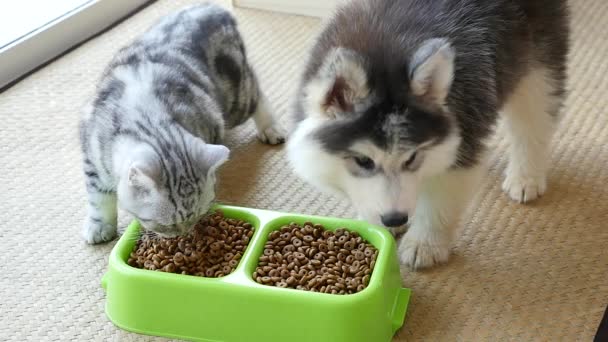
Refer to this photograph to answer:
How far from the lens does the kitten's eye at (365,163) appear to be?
1585mm

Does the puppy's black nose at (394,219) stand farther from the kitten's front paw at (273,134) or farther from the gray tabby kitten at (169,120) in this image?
the kitten's front paw at (273,134)

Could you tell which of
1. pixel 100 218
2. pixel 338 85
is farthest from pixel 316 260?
pixel 100 218

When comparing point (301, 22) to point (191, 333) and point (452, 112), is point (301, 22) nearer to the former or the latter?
point (452, 112)

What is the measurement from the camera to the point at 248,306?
161 cm

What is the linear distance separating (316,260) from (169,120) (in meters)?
0.53

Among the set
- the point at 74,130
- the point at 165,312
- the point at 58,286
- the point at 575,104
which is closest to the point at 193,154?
the point at 165,312

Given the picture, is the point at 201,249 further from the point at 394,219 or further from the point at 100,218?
the point at 394,219

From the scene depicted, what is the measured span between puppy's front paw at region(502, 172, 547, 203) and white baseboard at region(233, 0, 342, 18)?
1.26m

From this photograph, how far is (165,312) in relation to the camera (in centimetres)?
167

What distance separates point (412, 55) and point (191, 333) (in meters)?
0.81

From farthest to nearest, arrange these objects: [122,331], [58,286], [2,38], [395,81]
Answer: [2,38]
[58,286]
[122,331]
[395,81]

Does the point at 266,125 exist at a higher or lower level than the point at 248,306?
lower

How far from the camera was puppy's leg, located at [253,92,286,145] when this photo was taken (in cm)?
238

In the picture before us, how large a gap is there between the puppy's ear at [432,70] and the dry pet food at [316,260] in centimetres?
41
